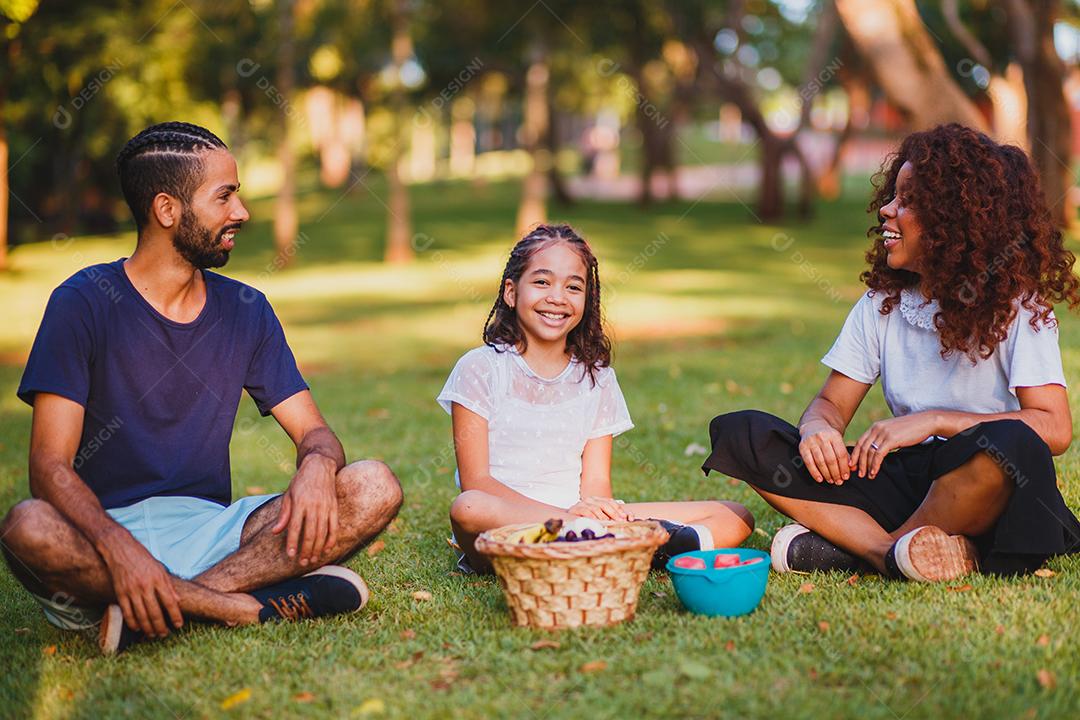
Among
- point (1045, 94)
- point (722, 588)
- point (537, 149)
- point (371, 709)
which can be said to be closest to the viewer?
point (371, 709)

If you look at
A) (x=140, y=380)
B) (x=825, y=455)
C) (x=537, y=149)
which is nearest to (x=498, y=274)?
(x=537, y=149)

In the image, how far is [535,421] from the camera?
441cm

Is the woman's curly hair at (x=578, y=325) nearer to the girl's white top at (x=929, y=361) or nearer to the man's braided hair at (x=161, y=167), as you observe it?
the girl's white top at (x=929, y=361)

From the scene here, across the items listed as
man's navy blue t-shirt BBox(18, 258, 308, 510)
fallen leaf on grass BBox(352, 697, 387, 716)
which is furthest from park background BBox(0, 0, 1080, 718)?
man's navy blue t-shirt BBox(18, 258, 308, 510)

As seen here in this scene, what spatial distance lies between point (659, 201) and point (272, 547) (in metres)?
32.1

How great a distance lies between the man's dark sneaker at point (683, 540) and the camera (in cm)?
435

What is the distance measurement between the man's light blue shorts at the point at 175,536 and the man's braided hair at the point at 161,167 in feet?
3.12

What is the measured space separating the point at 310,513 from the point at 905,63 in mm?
11022

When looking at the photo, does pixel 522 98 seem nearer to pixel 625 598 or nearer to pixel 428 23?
pixel 428 23

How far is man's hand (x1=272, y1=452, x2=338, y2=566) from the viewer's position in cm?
368

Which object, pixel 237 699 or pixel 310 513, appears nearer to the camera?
pixel 237 699

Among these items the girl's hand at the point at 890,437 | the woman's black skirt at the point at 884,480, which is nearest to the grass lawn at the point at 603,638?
the woman's black skirt at the point at 884,480

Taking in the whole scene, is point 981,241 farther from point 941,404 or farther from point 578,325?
point 578,325

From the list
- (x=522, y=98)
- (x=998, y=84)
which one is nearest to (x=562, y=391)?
(x=998, y=84)
